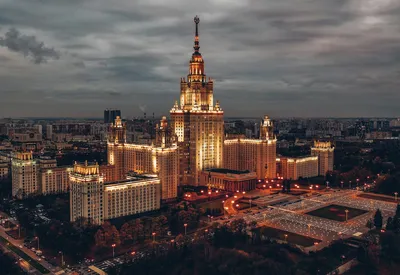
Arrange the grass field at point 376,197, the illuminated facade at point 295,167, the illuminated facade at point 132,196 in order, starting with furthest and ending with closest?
the illuminated facade at point 295,167 → the grass field at point 376,197 → the illuminated facade at point 132,196

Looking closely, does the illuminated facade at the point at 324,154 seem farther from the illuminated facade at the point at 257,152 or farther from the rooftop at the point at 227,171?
the rooftop at the point at 227,171

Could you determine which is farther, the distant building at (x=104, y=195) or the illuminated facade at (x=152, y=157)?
the illuminated facade at (x=152, y=157)

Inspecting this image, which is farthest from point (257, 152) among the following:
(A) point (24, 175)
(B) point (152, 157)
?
(A) point (24, 175)

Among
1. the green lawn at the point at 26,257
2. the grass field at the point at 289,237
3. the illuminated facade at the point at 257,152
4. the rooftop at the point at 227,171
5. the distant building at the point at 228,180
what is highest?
the illuminated facade at the point at 257,152

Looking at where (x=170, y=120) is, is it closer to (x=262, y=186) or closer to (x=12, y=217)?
(x=262, y=186)

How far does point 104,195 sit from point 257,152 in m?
33.6

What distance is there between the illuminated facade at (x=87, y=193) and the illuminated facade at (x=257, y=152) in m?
31.6

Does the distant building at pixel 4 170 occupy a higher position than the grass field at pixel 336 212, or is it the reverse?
the distant building at pixel 4 170

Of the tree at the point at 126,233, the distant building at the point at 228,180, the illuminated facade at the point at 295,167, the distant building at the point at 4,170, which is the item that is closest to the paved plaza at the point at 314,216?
the distant building at the point at 228,180

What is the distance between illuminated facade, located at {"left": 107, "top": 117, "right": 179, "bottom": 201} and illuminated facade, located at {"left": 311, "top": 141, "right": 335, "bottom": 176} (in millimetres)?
31111

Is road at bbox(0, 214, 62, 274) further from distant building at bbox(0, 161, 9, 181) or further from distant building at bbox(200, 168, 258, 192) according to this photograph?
distant building at bbox(200, 168, 258, 192)

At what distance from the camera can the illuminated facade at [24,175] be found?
58906 millimetres

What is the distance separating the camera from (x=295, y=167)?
74000 millimetres

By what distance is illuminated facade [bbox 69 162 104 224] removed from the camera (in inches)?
1780
